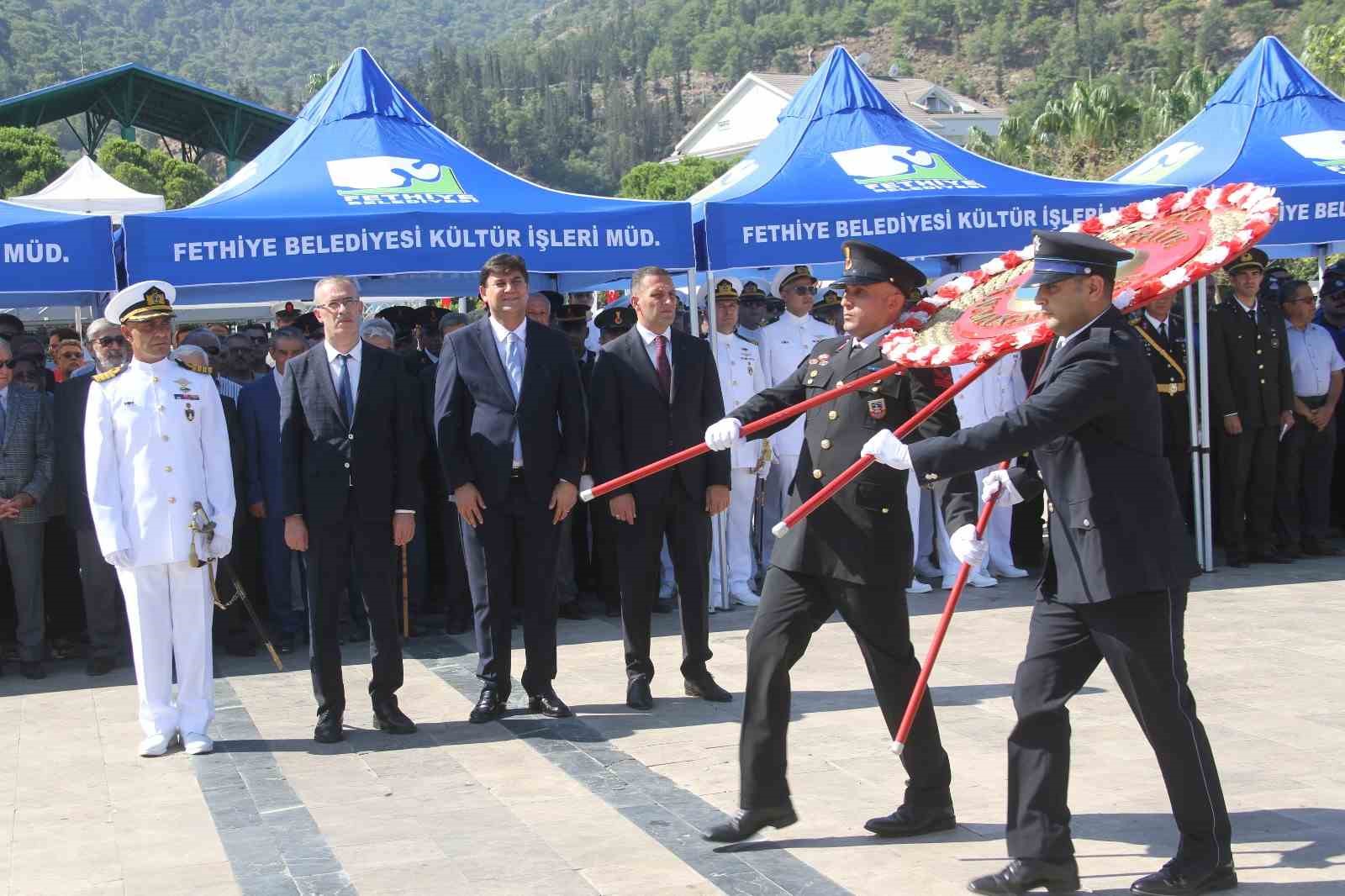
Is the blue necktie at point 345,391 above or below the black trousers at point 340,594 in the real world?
above

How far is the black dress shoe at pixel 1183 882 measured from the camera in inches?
164

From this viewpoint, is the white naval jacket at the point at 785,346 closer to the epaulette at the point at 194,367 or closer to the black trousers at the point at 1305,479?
the black trousers at the point at 1305,479

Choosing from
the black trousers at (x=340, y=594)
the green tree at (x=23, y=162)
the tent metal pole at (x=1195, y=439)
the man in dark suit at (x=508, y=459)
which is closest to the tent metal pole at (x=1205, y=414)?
the tent metal pole at (x=1195, y=439)

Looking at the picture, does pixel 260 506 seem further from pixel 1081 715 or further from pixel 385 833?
pixel 1081 715

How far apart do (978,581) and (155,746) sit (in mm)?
5715

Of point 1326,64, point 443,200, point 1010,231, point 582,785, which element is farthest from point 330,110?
point 1326,64

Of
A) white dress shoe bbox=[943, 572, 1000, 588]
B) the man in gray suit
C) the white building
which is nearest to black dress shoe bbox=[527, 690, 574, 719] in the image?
the man in gray suit

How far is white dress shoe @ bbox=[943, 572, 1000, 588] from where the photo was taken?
32.4ft

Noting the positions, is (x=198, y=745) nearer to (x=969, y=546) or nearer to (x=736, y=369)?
(x=969, y=546)

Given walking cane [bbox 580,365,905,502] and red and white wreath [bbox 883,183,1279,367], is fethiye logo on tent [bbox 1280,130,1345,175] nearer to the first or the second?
red and white wreath [bbox 883,183,1279,367]

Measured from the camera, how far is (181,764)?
244 inches

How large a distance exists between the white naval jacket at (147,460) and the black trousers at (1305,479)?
775 cm

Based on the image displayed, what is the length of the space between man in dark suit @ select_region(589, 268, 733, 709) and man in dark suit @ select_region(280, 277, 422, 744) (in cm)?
105

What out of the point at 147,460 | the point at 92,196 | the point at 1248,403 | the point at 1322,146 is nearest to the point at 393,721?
the point at 147,460
